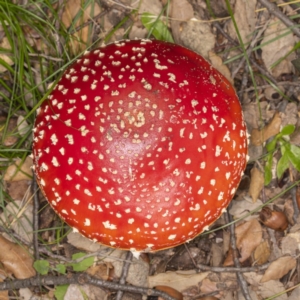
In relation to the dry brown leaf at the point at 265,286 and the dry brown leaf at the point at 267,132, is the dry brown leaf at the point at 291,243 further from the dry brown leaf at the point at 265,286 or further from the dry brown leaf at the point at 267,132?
the dry brown leaf at the point at 267,132

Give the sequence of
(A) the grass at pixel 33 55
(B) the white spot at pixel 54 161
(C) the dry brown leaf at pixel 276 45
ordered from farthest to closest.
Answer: (C) the dry brown leaf at pixel 276 45 → (A) the grass at pixel 33 55 → (B) the white spot at pixel 54 161

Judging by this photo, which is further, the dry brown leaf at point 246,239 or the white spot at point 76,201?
the dry brown leaf at point 246,239

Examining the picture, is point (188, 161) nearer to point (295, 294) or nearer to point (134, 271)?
point (134, 271)

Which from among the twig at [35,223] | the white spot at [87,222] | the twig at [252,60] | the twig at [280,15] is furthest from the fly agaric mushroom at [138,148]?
the twig at [280,15]

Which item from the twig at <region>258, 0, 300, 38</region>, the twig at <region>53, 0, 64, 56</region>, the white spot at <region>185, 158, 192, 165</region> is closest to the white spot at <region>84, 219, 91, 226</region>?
the white spot at <region>185, 158, 192, 165</region>

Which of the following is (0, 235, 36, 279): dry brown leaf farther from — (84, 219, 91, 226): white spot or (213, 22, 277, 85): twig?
(213, 22, 277, 85): twig

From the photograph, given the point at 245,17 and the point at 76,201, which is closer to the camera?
the point at 76,201

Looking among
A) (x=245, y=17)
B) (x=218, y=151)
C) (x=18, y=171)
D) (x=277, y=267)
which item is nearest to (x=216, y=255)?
(x=277, y=267)

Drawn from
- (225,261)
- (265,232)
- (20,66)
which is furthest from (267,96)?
(20,66)
